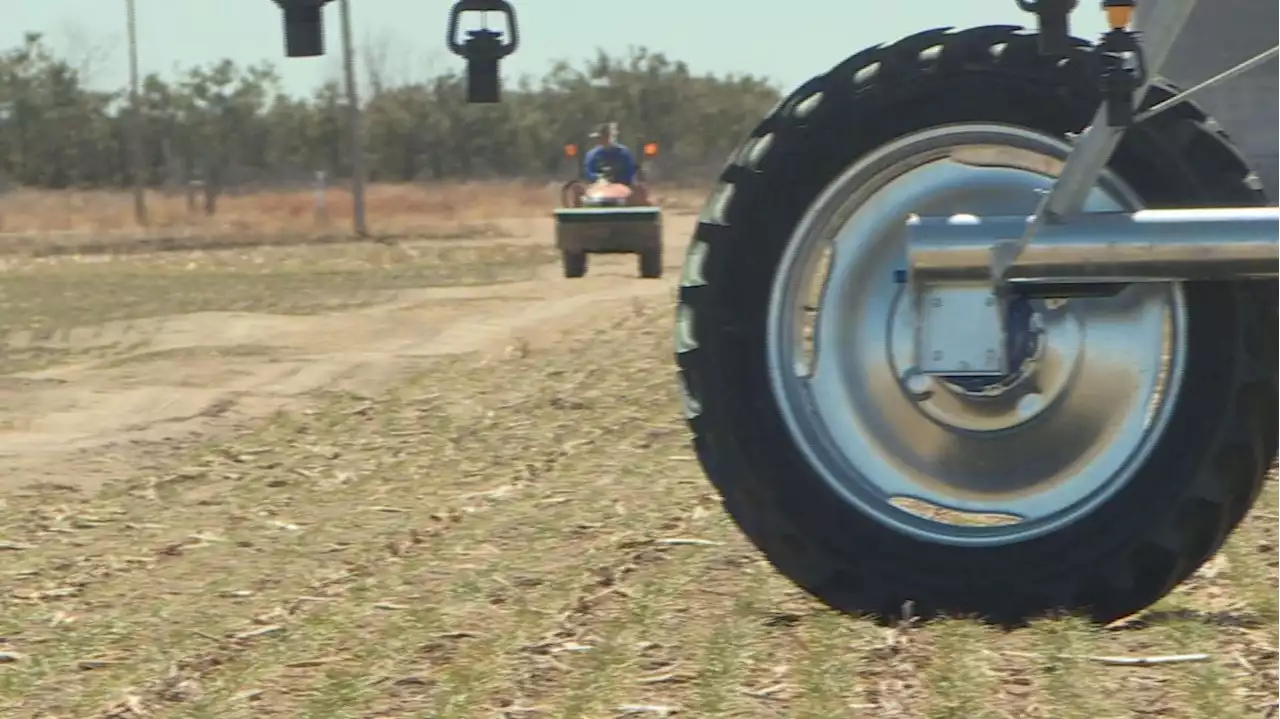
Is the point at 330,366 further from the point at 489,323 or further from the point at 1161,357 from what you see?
the point at 1161,357

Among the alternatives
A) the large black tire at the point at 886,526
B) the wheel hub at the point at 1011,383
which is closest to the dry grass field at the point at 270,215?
the large black tire at the point at 886,526

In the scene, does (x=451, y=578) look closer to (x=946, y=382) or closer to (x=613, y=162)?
(x=946, y=382)

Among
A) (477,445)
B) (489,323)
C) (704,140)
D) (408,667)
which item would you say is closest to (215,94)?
(704,140)

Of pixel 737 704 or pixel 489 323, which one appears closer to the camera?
pixel 737 704

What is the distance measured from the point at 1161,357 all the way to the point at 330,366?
947 centimetres

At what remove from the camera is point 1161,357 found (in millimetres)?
3309

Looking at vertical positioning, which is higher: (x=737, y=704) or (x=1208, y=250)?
(x=1208, y=250)

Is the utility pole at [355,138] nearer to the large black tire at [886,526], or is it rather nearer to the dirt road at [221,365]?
the dirt road at [221,365]

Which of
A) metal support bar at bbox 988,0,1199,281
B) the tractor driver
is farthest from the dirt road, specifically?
metal support bar at bbox 988,0,1199,281

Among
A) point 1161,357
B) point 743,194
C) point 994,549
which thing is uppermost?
point 743,194

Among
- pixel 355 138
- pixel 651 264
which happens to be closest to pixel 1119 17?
pixel 651 264

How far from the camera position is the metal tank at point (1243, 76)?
5121mm

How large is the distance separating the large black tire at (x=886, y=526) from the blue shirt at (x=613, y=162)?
692 inches

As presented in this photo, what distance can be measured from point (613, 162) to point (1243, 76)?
15436 millimetres
